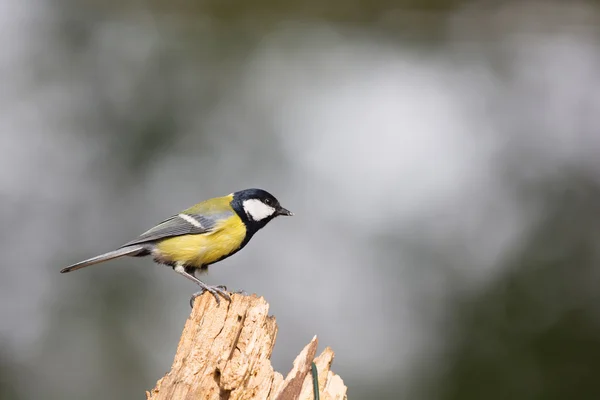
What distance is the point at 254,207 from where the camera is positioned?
2383 millimetres

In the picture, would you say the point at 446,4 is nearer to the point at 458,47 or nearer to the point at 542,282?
the point at 458,47

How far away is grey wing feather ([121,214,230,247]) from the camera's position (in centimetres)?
226

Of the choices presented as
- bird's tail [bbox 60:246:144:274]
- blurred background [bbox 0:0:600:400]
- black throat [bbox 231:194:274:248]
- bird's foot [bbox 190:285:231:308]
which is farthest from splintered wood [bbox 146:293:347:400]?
blurred background [bbox 0:0:600:400]

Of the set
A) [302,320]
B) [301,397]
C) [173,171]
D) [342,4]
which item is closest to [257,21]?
[342,4]

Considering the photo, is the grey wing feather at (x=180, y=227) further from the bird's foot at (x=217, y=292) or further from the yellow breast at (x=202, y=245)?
the bird's foot at (x=217, y=292)

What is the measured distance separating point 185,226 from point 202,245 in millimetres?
89

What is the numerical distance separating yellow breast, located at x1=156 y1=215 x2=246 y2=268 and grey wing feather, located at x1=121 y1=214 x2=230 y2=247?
0.06 feet

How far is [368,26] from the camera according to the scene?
542 cm

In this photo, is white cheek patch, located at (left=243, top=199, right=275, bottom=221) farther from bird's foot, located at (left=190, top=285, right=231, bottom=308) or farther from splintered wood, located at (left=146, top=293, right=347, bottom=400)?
splintered wood, located at (left=146, top=293, right=347, bottom=400)

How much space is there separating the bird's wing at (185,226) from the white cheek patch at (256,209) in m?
0.07

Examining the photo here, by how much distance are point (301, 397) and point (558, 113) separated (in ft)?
14.1

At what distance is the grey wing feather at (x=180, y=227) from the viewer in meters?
2.26

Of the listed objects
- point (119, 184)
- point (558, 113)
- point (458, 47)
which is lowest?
point (119, 184)

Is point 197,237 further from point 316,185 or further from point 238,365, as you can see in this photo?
point 316,185
